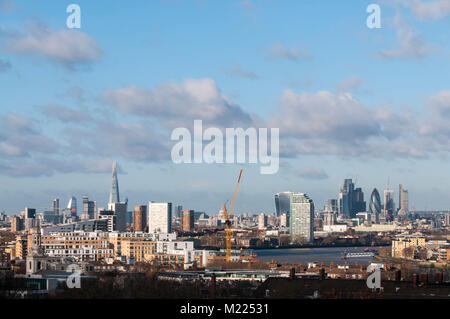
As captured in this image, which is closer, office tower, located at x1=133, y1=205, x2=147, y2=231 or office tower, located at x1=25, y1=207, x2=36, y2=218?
office tower, located at x1=133, y1=205, x2=147, y2=231

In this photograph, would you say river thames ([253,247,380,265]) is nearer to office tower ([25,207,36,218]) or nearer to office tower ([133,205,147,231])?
office tower ([133,205,147,231])

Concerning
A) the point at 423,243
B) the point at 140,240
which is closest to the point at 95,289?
the point at 140,240

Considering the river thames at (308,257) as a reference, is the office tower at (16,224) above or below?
above

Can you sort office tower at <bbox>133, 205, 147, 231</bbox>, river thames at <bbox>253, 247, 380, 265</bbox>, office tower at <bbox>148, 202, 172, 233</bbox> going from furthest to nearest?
office tower at <bbox>133, 205, 147, 231</bbox> < office tower at <bbox>148, 202, 172, 233</bbox> < river thames at <bbox>253, 247, 380, 265</bbox>

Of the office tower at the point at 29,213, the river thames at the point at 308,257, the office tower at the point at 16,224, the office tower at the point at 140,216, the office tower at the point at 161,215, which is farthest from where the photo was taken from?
the office tower at the point at 29,213

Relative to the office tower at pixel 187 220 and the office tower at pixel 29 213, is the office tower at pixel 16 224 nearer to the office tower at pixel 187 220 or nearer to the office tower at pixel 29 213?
the office tower at pixel 29 213

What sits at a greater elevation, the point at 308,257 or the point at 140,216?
the point at 140,216

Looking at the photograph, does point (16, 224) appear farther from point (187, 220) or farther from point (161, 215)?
point (187, 220)

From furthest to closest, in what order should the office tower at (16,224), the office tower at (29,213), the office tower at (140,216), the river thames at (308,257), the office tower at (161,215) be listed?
1. the office tower at (29,213)
2. the office tower at (140,216)
3. the office tower at (16,224)
4. the office tower at (161,215)
5. the river thames at (308,257)

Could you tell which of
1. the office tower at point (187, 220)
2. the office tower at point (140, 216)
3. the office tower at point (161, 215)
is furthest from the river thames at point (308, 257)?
the office tower at point (187, 220)

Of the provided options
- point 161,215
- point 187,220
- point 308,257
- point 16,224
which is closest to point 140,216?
point 161,215

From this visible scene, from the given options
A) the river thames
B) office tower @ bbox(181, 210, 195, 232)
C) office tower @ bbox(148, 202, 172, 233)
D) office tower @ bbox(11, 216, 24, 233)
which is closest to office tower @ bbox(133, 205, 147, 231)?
office tower @ bbox(148, 202, 172, 233)
